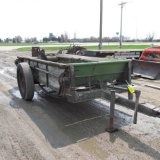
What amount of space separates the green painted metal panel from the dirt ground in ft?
2.48

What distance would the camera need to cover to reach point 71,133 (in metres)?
4.34

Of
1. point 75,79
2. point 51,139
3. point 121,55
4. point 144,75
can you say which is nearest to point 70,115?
point 75,79

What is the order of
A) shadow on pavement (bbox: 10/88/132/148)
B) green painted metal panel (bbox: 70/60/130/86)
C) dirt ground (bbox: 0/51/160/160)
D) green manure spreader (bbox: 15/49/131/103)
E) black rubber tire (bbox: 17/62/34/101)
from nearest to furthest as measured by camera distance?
dirt ground (bbox: 0/51/160/160), shadow on pavement (bbox: 10/88/132/148), green manure spreader (bbox: 15/49/131/103), green painted metal panel (bbox: 70/60/130/86), black rubber tire (bbox: 17/62/34/101)

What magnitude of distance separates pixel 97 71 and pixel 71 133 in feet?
4.76

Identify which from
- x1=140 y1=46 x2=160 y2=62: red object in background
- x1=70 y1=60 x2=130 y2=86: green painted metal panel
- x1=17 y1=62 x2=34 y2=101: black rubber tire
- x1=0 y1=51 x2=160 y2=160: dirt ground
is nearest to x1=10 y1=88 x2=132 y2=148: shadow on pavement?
A: x1=0 y1=51 x2=160 y2=160: dirt ground

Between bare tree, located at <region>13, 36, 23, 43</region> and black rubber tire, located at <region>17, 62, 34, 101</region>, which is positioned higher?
black rubber tire, located at <region>17, 62, 34, 101</region>

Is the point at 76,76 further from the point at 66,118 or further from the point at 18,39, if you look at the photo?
the point at 18,39

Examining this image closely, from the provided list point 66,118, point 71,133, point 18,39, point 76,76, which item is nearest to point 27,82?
point 66,118

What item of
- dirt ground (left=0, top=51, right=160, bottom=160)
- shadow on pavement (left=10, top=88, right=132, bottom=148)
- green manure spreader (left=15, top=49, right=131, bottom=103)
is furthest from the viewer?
green manure spreader (left=15, top=49, right=131, bottom=103)

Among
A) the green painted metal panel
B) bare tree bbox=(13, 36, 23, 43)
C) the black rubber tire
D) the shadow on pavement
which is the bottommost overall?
bare tree bbox=(13, 36, 23, 43)

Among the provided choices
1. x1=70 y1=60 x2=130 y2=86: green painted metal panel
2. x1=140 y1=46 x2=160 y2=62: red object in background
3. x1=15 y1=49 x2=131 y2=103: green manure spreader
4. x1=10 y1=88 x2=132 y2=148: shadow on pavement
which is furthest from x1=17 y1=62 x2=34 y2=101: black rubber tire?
x1=140 y1=46 x2=160 y2=62: red object in background

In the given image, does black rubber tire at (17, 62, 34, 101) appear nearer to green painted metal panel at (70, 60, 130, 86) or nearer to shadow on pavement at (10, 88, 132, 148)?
shadow on pavement at (10, 88, 132, 148)

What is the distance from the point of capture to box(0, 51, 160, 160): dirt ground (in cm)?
359

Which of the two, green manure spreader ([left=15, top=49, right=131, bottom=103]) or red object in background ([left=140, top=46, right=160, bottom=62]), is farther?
red object in background ([left=140, top=46, right=160, bottom=62])
